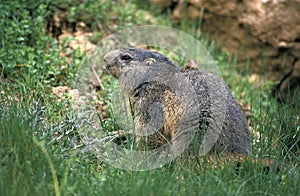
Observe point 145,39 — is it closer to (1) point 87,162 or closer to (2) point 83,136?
(2) point 83,136

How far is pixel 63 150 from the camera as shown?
4.25 m

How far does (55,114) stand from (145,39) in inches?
105

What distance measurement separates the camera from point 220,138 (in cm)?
447

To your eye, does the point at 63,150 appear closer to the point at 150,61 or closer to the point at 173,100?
the point at 173,100

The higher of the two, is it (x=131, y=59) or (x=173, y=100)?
(x=131, y=59)

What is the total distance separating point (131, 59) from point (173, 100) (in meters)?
0.68

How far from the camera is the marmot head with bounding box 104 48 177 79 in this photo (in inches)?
204

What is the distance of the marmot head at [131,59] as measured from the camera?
5176mm

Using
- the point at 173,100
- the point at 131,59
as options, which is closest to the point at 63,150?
the point at 173,100

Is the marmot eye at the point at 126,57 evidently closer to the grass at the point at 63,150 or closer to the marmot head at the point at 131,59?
the marmot head at the point at 131,59

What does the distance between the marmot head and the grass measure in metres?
0.54

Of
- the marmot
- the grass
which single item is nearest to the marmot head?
the marmot

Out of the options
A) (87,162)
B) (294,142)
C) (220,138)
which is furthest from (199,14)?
(87,162)

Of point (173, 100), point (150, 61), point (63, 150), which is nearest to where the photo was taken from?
point (63, 150)
